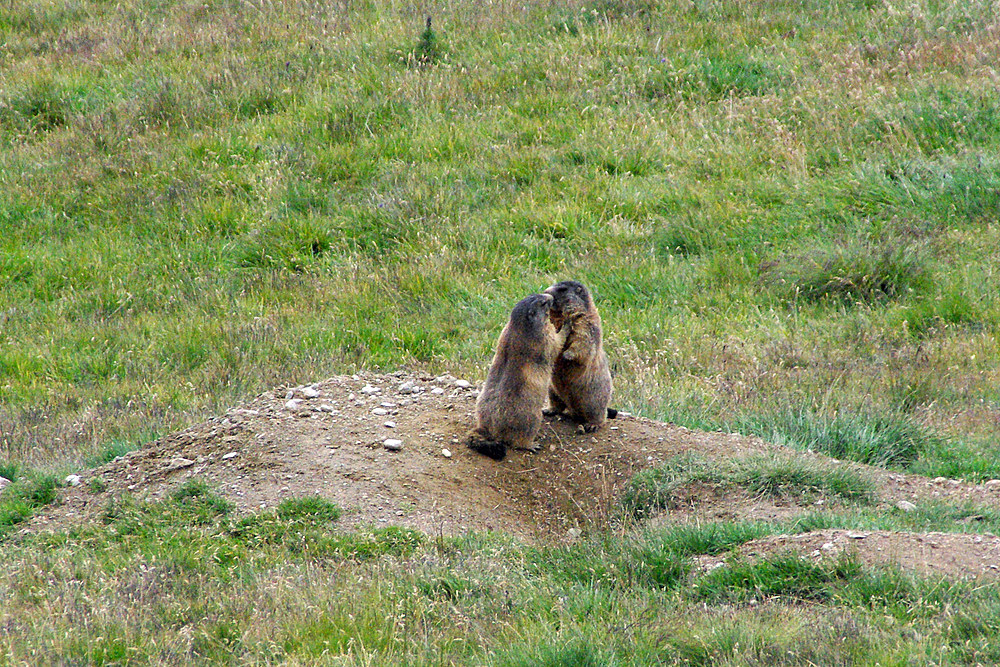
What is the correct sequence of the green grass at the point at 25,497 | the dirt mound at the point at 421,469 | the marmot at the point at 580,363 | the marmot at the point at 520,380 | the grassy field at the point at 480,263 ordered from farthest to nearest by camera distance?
the marmot at the point at 580,363 → the marmot at the point at 520,380 → the green grass at the point at 25,497 → the dirt mound at the point at 421,469 → the grassy field at the point at 480,263

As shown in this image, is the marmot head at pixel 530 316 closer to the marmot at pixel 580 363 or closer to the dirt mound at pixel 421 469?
the marmot at pixel 580 363

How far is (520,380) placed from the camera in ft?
21.6

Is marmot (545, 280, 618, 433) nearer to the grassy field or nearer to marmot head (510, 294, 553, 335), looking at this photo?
marmot head (510, 294, 553, 335)

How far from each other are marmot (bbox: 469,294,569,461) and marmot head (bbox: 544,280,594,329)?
0.26 metres

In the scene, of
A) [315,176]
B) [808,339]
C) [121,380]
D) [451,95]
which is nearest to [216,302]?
[121,380]

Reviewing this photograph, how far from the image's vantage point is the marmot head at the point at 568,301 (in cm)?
703

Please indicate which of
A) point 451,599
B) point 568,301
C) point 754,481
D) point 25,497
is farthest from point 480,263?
point 451,599

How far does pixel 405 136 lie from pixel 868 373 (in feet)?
22.1

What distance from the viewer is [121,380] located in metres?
9.20

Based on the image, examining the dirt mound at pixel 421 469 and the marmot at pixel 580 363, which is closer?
the dirt mound at pixel 421 469

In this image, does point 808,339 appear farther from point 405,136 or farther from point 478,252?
point 405,136

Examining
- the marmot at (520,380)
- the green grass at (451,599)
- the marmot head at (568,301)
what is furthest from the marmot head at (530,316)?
the green grass at (451,599)

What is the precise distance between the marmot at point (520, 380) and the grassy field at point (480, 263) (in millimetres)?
1350

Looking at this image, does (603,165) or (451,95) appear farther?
(451,95)
